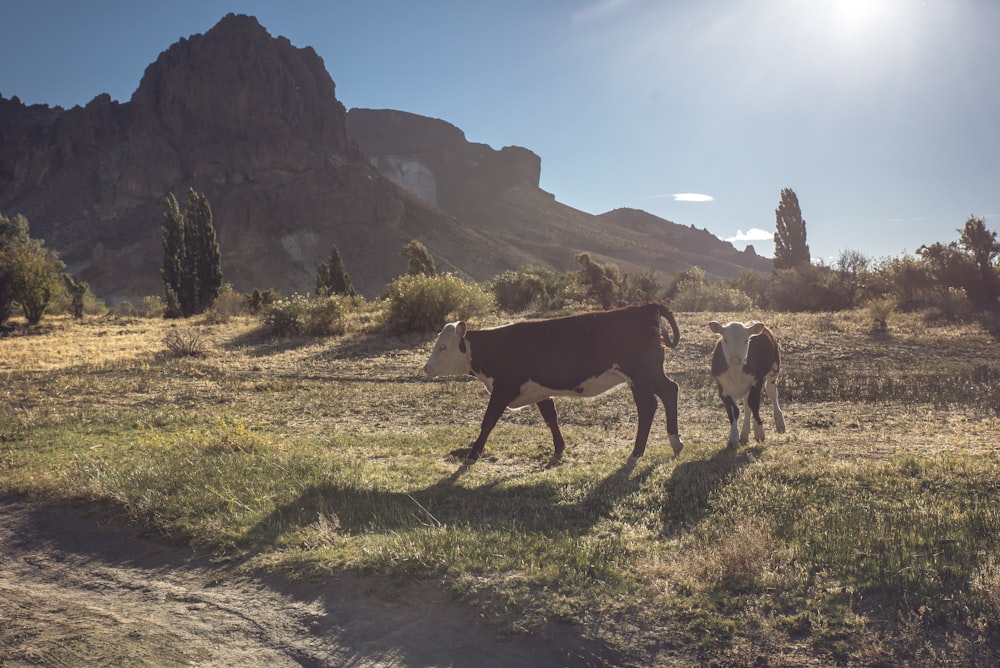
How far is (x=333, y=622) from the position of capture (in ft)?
14.9

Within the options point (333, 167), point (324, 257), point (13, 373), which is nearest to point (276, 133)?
point (333, 167)

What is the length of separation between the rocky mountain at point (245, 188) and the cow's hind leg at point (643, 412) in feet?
273

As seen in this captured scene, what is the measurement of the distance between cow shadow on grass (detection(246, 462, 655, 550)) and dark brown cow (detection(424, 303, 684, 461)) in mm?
1144

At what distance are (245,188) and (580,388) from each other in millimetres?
107890

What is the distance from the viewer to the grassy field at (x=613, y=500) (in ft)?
13.6

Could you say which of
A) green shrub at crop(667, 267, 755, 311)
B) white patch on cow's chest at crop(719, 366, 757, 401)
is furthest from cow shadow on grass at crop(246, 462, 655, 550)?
green shrub at crop(667, 267, 755, 311)

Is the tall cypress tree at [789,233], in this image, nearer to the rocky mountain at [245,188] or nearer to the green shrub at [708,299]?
the green shrub at [708,299]

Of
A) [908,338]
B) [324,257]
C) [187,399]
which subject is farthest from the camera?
[324,257]

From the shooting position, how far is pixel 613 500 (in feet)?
21.7

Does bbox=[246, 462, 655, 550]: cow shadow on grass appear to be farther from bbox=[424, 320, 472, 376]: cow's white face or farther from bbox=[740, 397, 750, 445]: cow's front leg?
bbox=[740, 397, 750, 445]: cow's front leg

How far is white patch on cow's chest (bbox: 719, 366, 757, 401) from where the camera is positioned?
9.55 metres

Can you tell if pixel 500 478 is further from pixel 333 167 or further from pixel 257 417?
pixel 333 167

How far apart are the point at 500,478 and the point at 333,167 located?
371 feet

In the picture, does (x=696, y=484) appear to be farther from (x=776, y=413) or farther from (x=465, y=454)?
(x=776, y=413)
